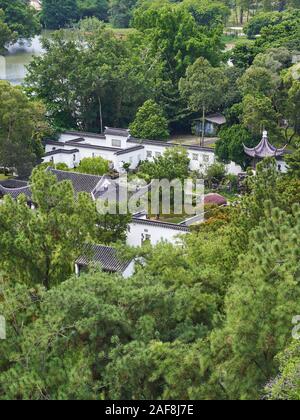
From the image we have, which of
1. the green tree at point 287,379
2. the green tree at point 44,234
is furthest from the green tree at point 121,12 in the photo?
the green tree at point 287,379

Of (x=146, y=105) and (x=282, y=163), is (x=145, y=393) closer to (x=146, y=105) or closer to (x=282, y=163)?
(x=282, y=163)

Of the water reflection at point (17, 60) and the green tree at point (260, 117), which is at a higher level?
the green tree at point (260, 117)

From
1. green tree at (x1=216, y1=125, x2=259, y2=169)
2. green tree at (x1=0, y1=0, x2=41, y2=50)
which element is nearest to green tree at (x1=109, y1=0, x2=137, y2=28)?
green tree at (x1=0, y1=0, x2=41, y2=50)

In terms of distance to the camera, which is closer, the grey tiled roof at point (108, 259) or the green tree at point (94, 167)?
the grey tiled roof at point (108, 259)

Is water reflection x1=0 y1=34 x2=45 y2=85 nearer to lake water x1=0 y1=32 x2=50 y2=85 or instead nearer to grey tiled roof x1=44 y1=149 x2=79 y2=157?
lake water x1=0 y1=32 x2=50 y2=85
